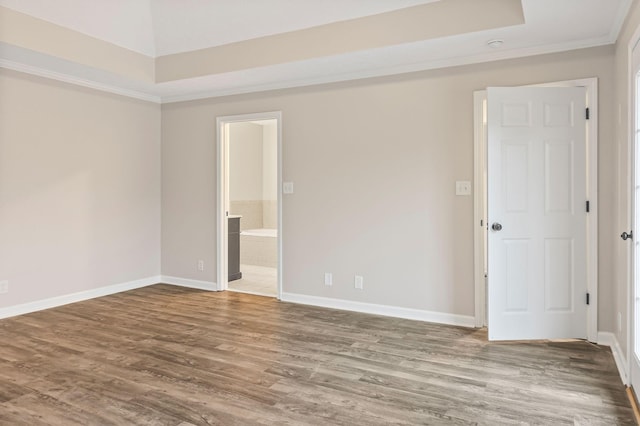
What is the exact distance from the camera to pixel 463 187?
3990mm

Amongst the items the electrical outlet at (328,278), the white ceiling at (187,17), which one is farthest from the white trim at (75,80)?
the electrical outlet at (328,278)

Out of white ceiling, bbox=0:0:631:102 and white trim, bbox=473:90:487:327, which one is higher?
white ceiling, bbox=0:0:631:102

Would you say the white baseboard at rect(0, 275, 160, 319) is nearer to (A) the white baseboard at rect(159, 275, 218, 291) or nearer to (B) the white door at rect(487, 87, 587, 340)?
(A) the white baseboard at rect(159, 275, 218, 291)

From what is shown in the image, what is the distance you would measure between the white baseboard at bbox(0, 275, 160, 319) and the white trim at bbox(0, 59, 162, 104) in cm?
226

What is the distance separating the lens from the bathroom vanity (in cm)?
619

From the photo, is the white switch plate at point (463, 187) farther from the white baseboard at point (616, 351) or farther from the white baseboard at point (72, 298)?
the white baseboard at point (72, 298)

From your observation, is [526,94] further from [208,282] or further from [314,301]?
[208,282]

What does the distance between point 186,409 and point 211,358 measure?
0.77 meters

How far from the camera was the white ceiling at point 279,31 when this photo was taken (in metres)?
3.24

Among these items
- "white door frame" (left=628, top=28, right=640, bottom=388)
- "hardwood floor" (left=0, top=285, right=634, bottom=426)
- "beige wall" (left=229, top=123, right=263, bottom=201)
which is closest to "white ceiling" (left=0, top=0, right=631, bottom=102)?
"white door frame" (left=628, top=28, right=640, bottom=388)

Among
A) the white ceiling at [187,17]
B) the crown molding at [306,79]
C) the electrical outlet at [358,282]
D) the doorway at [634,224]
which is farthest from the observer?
the electrical outlet at [358,282]

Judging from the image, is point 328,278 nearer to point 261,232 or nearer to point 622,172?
point 622,172

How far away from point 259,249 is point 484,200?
4272mm

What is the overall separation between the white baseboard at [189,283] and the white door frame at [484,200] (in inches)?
122
